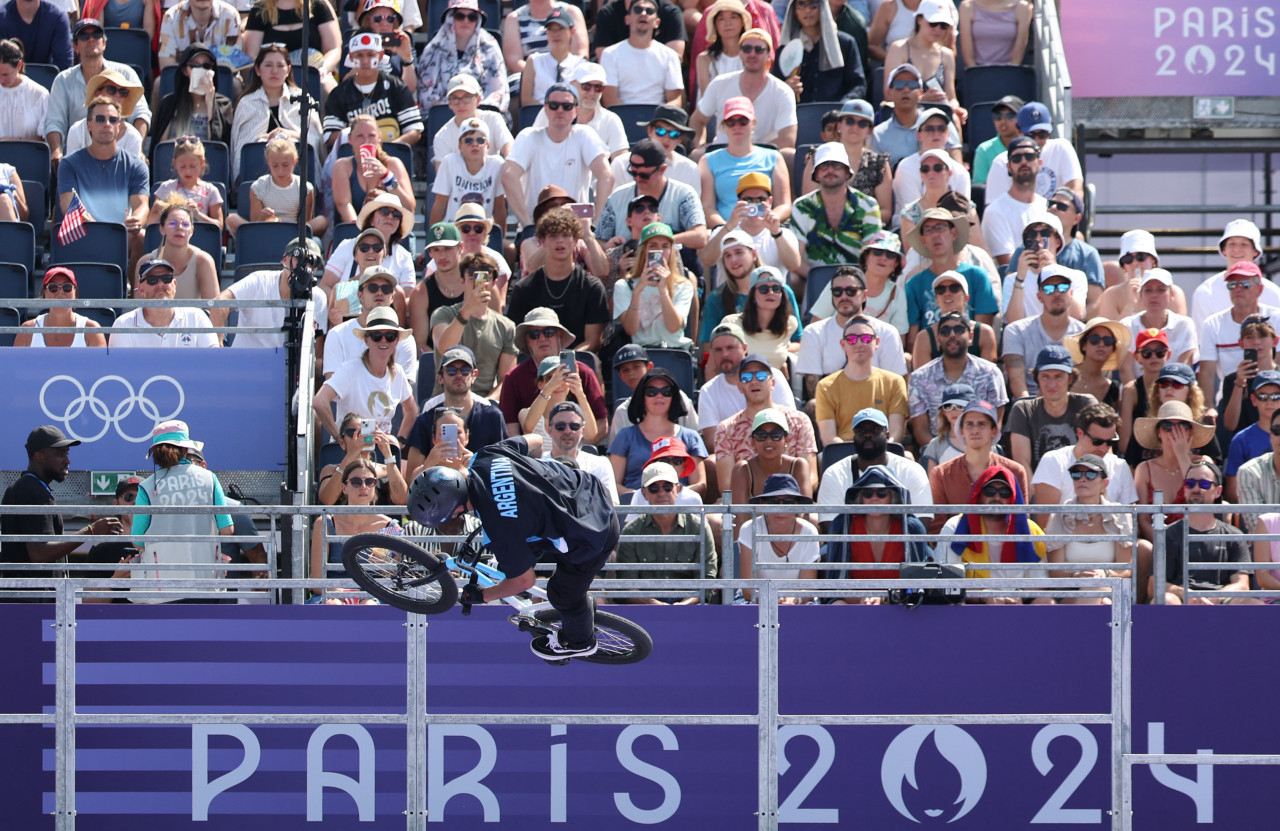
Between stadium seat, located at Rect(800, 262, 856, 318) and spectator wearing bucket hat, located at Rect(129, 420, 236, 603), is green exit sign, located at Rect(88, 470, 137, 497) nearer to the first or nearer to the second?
spectator wearing bucket hat, located at Rect(129, 420, 236, 603)

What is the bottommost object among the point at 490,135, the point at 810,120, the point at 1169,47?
the point at 490,135

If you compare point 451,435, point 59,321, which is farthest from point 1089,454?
point 59,321

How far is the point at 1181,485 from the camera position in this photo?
38.5 feet

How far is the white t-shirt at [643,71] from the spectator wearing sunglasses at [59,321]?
4.82m

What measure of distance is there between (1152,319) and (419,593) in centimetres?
654

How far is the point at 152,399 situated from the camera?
38.3ft

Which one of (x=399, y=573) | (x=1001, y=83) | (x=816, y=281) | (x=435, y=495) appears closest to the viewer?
(x=435, y=495)

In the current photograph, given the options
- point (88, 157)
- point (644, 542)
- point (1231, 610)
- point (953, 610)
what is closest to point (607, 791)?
point (644, 542)

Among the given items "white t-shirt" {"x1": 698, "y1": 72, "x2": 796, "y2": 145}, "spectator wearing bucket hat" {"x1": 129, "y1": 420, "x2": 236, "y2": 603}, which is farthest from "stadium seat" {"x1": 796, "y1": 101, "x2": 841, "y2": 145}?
"spectator wearing bucket hat" {"x1": 129, "y1": 420, "x2": 236, "y2": 603}

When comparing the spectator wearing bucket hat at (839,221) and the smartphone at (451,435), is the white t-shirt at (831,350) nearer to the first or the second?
the spectator wearing bucket hat at (839,221)

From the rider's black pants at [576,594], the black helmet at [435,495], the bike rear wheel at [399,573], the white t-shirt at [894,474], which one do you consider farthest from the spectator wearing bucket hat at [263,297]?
the black helmet at [435,495]

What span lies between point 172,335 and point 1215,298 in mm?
7663

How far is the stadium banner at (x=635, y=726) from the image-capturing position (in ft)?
34.3

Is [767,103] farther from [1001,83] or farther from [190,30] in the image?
[190,30]
